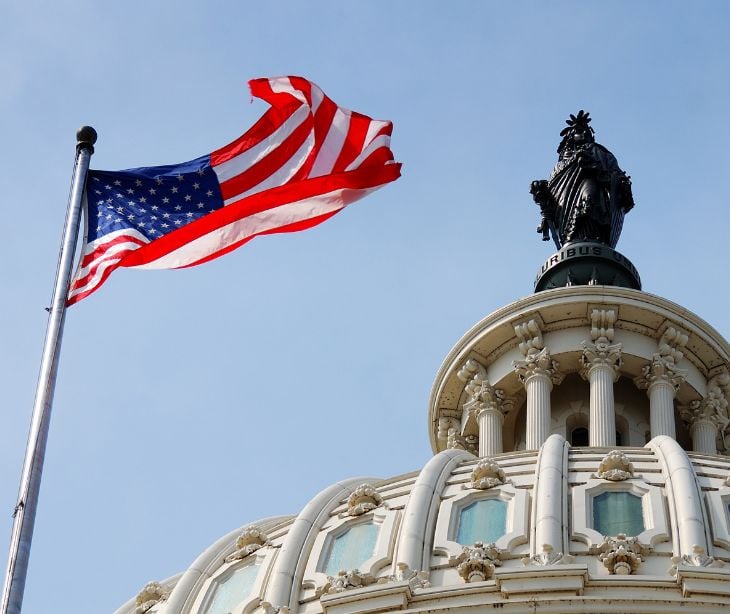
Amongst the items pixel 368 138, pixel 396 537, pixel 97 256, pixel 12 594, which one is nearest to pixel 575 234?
pixel 396 537

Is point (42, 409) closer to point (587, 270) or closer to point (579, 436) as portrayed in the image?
point (579, 436)

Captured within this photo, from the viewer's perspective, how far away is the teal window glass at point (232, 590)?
51594mm

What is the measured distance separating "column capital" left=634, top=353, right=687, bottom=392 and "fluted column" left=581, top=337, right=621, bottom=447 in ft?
3.05

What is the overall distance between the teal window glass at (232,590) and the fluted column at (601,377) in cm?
1346

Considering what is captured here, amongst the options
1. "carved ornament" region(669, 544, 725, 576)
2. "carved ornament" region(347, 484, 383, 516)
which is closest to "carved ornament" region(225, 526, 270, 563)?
"carved ornament" region(347, 484, 383, 516)

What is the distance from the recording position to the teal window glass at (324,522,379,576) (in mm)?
50812

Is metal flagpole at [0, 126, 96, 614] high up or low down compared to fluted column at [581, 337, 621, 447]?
down

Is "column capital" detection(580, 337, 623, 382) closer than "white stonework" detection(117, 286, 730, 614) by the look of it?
No

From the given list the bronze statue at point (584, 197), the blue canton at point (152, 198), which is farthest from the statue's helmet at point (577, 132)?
the blue canton at point (152, 198)

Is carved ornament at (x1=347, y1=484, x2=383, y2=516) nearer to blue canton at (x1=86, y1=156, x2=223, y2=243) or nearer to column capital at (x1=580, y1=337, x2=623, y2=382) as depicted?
column capital at (x1=580, y1=337, x2=623, y2=382)

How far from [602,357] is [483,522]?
14680mm

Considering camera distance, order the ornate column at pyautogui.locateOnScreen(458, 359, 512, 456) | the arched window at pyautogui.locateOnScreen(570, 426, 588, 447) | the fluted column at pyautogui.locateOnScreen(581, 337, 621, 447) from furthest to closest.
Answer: the ornate column at pyautogui.locateOnScreen(458, 359, 512, 456), the arched window at pyautogui.locateOnScreen(570, 426, 588, 447), the fluted column at pyautogui.locateOnScreen(581, 337, 621, 447)

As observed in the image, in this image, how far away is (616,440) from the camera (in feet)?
210

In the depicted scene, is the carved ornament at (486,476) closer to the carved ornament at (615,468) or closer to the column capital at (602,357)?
the carved ornament at (615,468)
